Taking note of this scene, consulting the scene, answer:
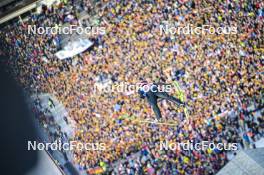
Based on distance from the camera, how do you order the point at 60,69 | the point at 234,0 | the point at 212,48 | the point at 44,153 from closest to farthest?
the point at 44,153 < the point at 212,48 < the point at 234,0 < the point at 60,69

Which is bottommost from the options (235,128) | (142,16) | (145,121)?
(235,128)

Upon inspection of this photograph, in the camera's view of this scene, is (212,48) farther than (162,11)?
No

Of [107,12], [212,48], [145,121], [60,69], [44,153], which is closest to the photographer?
[44,153]

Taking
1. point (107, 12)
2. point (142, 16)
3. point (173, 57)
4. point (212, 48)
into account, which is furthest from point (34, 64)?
point (212, 48)

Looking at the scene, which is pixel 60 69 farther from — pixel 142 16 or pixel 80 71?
pixel 142 16

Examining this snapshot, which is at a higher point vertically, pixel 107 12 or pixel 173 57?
pixel 107 12

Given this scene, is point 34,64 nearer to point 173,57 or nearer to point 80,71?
point 80,71

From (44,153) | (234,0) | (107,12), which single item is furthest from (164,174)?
(107,12)
